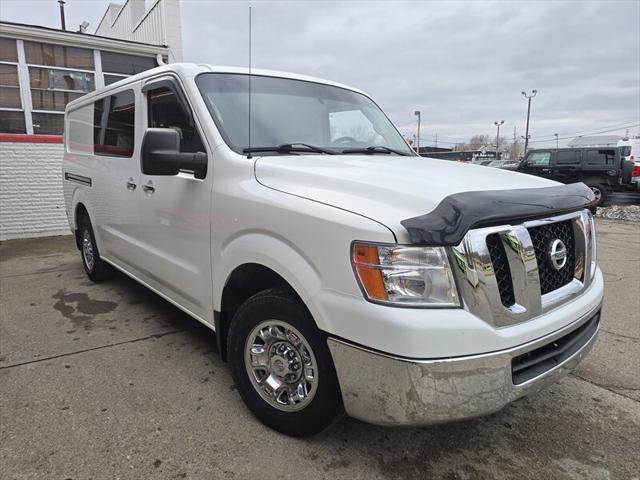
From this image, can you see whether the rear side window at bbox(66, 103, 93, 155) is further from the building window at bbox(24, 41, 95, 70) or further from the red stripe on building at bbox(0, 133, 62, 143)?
the building window at bbox(24, 41, 95, 70)

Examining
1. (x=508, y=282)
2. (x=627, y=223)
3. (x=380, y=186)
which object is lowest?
(x=627, y=223)

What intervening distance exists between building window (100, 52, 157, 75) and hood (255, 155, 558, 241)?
8280mm

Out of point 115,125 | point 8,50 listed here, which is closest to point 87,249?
point 115,125

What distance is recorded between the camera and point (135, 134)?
3.66m

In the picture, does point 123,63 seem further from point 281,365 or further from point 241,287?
point 281,365

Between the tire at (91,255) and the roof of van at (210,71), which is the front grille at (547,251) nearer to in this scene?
the roof of van at (210,71)

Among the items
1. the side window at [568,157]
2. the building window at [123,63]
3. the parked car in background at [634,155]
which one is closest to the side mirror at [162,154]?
the building window at [123,63]

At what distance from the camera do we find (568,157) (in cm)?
1473

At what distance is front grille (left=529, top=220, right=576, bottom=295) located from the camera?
2.06m

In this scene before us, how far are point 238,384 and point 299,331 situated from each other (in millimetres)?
683

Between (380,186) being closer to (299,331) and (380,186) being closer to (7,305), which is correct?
(299,331)

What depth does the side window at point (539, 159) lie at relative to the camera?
1513cm

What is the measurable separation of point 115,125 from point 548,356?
152 inches

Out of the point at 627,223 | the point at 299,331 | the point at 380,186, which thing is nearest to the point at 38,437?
the point at 299,331
